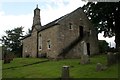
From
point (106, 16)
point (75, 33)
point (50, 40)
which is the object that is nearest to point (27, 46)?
point (50, 40)

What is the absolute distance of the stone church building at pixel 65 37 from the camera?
1694 inches

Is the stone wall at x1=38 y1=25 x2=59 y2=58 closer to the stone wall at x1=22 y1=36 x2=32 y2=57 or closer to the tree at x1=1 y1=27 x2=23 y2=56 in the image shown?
the stone wall at x1=22 y1=36 x2=32 y2=57

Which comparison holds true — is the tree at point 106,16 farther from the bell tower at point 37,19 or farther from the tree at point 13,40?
the tree at point 13,40

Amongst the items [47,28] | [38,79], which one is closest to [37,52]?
[47,28]

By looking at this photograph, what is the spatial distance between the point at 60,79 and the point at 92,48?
27.0 metres

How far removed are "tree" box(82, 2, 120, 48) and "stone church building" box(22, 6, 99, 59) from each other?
14.5ft

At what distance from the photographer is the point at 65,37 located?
1726 inches

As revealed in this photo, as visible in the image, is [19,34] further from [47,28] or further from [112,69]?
[112,69]

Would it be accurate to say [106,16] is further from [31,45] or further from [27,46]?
[27,46]

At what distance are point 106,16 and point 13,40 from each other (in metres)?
52.2

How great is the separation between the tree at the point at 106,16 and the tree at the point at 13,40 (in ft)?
136

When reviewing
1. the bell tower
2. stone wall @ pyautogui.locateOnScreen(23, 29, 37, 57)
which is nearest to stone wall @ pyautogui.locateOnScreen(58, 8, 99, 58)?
the bell tower

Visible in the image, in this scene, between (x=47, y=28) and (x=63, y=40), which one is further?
(x=47, y=28)

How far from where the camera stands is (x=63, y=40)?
142 feet
